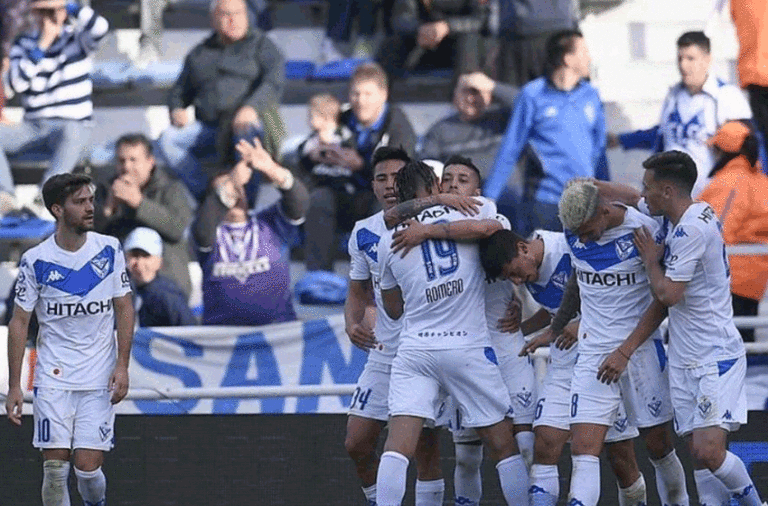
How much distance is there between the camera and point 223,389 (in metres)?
10.1

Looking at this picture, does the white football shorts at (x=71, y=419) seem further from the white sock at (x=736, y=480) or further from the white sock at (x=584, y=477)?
the white sock at (x=736, y=480)

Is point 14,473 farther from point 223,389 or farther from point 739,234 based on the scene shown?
point 739,234

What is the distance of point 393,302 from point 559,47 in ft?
10.9

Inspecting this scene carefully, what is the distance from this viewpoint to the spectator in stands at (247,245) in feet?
36.4

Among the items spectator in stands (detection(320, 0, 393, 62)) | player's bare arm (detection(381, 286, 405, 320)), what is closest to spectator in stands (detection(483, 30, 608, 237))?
spectator in stands (detection(320, 0, 393, 62))

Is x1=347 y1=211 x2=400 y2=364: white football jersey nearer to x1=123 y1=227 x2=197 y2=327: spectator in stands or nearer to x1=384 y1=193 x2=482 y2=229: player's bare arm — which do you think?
x1=384 y1=193 x2=482 y2=229: player's bare arm

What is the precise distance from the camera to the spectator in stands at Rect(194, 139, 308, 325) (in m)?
11.1

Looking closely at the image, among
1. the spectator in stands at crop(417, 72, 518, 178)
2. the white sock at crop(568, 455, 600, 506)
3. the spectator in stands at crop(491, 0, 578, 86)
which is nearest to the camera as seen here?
the white sock at crop(568, 455, 600, 506)

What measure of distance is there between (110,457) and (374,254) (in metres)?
2.50

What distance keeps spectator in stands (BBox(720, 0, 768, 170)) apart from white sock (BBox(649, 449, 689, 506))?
10.00 ft

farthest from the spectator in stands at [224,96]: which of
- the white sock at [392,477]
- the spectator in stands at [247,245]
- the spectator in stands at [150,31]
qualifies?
the white sock at [392,477]

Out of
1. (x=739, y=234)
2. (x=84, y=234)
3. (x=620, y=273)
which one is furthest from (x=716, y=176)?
(x=84, y=234)

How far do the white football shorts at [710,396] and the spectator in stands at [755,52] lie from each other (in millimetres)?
3048

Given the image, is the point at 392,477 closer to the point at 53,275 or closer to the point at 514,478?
the point at 514,478
